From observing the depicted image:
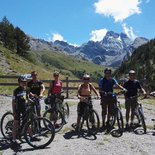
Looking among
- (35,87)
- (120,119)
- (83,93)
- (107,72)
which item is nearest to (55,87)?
(35,87)

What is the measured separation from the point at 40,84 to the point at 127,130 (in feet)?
12.4

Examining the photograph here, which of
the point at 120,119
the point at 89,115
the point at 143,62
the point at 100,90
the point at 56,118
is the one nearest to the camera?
the point at 89,115

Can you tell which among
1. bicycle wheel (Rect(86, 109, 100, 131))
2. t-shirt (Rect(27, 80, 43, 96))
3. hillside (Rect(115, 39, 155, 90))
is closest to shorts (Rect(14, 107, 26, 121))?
t-shirt (Rect(27, 80, 43, 96))

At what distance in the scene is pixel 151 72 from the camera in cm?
12169

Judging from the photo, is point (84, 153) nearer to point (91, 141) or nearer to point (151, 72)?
point (91, 141)

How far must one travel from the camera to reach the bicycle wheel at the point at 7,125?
12.7 metres

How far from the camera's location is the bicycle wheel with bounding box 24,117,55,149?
11617 mm

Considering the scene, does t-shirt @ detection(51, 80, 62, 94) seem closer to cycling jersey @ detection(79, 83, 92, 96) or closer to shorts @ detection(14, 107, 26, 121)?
cycling jersey @ detection(79, 83, 92, 96)

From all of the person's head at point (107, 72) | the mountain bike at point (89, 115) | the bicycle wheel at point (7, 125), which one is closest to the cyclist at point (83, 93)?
the mountain bike at point (89, 115)

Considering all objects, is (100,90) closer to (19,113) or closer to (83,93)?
(83,93)

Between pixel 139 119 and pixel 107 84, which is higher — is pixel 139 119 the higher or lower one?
the lower one

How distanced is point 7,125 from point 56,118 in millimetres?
2090

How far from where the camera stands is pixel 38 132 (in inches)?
474

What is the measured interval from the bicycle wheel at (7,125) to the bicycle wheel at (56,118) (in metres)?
1.50
